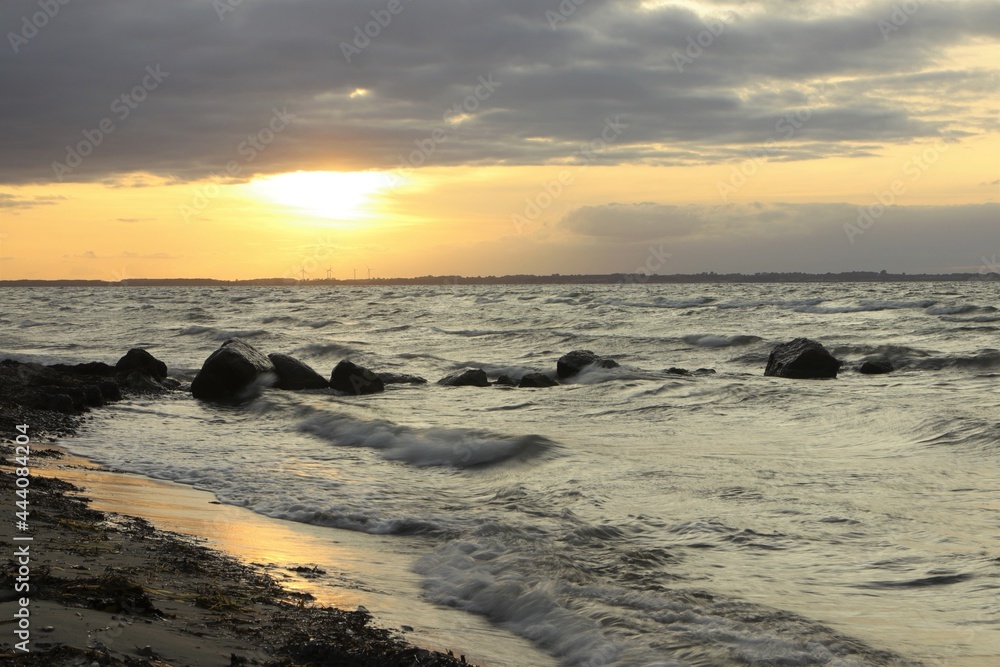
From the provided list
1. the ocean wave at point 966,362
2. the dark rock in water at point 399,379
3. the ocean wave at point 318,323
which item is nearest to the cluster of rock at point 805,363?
the ocean wave at point 966,362

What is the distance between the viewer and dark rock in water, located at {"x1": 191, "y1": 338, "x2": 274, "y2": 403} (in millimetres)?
18125

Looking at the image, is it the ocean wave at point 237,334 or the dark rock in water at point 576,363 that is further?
the ocean wave at point 237,334

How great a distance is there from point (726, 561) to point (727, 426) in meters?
6.80

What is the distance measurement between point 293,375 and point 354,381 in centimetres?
140

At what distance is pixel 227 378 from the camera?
18.3m

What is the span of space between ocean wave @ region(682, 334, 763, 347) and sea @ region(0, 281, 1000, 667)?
8.50 meters

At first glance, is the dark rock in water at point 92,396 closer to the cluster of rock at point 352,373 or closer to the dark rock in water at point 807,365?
the cluster of rock at point 352,373

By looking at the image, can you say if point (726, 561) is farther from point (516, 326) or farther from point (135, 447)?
point (516, 326)

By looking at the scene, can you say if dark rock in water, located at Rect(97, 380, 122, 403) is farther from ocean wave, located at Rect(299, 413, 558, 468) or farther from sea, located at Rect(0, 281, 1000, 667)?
ocean wave, located at Rect(299, 413, 558, 468)

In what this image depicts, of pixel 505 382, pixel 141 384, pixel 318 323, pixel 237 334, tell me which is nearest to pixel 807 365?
pixel 505 382

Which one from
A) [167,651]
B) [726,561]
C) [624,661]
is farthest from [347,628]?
[726,561]

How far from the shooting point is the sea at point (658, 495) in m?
5.38

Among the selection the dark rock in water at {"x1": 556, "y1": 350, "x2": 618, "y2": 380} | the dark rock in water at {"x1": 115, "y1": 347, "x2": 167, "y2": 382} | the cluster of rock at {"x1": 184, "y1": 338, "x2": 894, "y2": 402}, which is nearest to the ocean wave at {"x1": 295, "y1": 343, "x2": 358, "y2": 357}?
the cluster of rock at {"x1": 184, "y1": 338, "x2": 894, "y2": 402}

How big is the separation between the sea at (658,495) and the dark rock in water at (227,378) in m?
0.46
